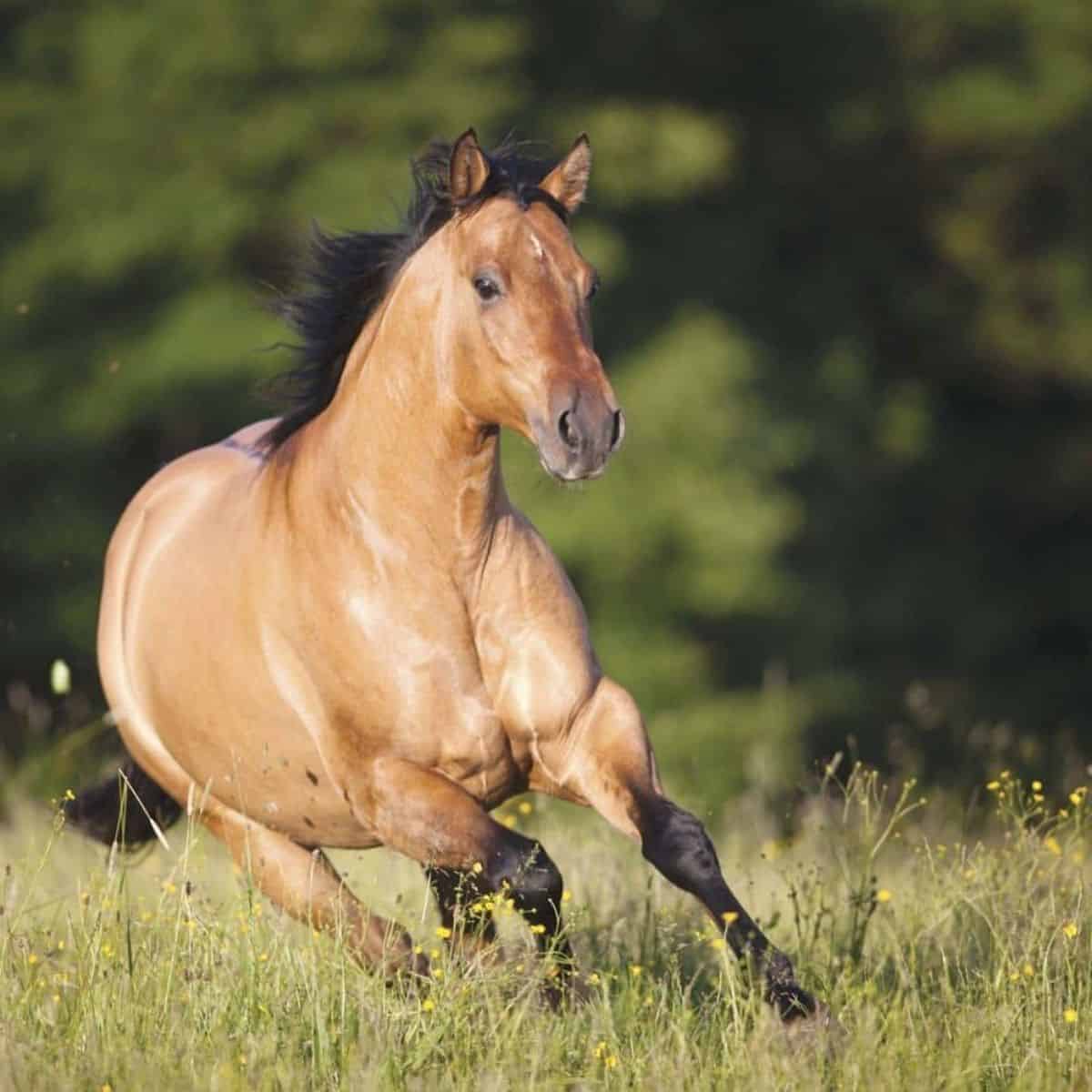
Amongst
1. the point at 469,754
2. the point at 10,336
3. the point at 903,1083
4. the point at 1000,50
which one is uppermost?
the point at 1000,50

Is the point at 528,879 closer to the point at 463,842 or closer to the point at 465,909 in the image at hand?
→ the point at 463,842

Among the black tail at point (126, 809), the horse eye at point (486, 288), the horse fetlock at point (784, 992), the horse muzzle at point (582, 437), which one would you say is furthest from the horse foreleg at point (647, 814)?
the black tail at point (126, 809)

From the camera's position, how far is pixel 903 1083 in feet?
14.8

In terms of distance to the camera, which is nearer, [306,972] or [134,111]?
[306,972]

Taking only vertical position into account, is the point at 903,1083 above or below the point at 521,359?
below

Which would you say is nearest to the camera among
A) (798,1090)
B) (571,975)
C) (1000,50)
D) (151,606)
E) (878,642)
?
(798,1090)

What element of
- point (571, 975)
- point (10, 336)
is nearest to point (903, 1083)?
point (571, 975)

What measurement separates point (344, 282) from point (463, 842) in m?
1.62

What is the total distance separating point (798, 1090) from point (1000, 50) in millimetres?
20585

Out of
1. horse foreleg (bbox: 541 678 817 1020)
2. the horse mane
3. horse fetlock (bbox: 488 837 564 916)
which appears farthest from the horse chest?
the horse mane

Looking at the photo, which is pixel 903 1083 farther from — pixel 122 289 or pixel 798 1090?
pixel 122 289

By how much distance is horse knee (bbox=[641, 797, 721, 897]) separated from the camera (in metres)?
5.07

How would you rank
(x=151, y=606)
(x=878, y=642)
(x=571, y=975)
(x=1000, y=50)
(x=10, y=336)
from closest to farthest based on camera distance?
(x=571, y=975) → (x=151, y=606) → (x=10, y=336) → (x=878, y=642) → (x=1000, y=50)

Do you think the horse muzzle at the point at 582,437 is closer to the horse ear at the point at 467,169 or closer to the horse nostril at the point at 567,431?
the horse nostril at the point at 567,431
